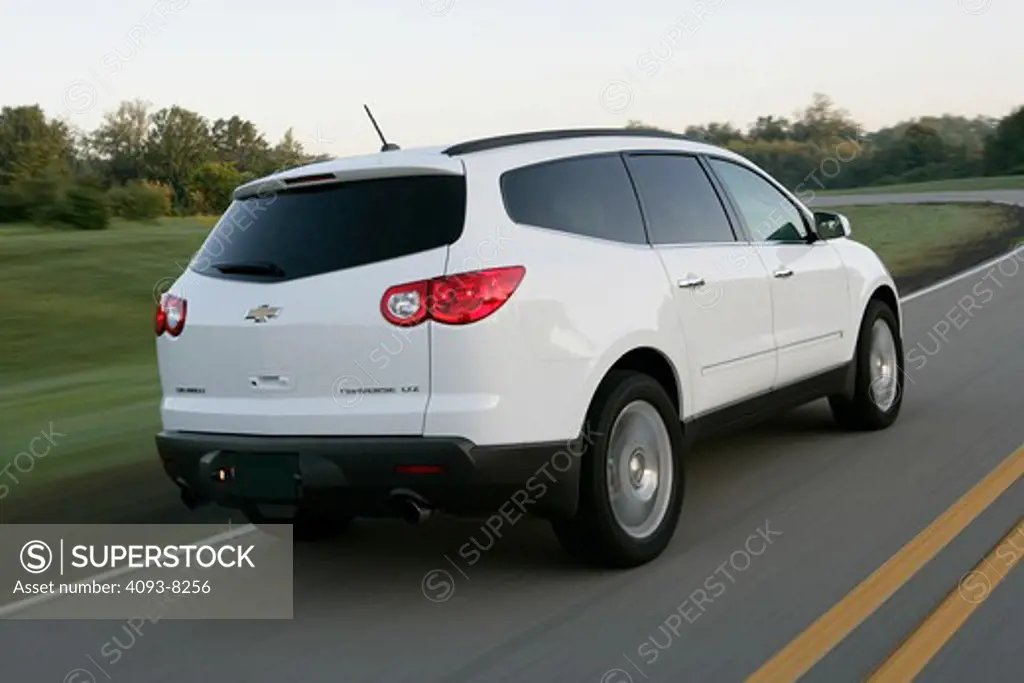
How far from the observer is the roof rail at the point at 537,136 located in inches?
225

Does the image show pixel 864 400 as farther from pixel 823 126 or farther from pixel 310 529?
pixel 823 126

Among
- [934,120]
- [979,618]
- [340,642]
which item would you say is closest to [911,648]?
[979,618]

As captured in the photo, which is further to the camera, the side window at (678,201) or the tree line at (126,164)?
the tree line at (126,164)

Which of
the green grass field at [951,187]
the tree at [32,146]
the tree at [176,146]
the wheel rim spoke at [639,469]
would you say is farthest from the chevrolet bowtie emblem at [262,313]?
the green grass field at [951,187]

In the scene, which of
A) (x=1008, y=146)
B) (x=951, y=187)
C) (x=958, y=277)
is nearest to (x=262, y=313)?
(x=958, y=277)

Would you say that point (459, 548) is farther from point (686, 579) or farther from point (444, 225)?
point (444, 225)

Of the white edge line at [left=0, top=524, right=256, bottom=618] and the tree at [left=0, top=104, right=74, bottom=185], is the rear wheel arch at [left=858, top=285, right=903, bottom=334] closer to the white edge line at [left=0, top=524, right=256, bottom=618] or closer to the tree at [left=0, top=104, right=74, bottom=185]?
the white edge line at [left=0, top=524, right=256, bottom=618]

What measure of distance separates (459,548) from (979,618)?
244cm

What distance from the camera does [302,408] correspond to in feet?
17.4

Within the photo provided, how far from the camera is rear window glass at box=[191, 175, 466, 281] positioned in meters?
5.32

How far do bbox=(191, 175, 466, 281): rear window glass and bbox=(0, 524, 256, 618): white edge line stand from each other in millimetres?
1471

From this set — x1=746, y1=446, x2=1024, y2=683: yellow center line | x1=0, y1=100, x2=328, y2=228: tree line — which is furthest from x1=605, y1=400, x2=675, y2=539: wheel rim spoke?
x1=0, y1=100, x2=328, y2=228: tree line

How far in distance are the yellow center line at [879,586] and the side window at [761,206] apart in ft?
5.67

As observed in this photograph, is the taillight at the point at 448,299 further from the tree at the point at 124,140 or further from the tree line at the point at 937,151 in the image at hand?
the tree line at the point at 937,151
